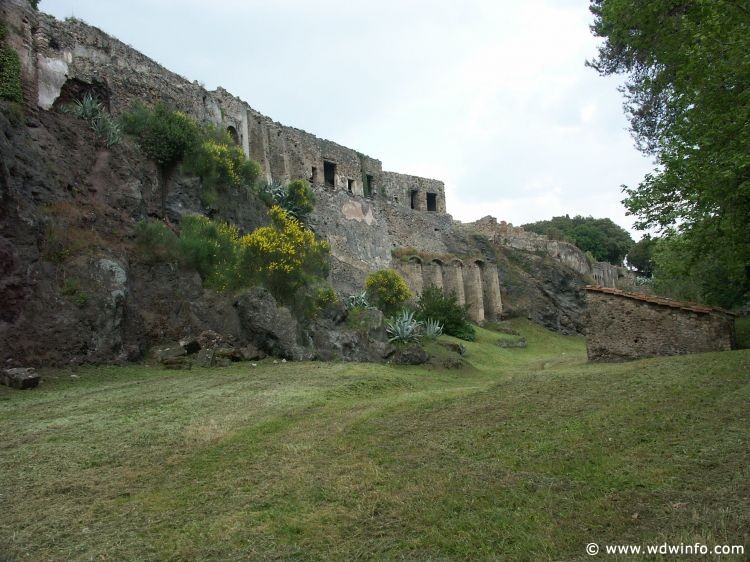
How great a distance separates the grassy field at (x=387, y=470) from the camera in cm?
497

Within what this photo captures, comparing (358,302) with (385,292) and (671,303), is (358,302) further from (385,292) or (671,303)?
(671,303)

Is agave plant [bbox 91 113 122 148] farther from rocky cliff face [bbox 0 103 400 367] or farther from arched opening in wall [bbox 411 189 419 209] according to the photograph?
arched opening in wall [bbox 411 189 419 209]

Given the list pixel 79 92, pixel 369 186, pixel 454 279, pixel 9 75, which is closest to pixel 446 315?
pixel 454 279

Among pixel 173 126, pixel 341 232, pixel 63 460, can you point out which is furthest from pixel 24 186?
pixel 341 232

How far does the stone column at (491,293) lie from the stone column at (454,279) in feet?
5.29

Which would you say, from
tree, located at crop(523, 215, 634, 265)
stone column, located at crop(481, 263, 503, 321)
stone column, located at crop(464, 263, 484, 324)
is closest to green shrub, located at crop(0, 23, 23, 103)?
stone column, located at crop(464, 263, 484, 324)

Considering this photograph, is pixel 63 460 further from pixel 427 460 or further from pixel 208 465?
pixel 427 460

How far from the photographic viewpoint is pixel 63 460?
7.15m

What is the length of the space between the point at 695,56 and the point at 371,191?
28416mm

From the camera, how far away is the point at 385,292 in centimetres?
2491

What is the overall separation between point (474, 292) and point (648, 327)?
2135 centimetres

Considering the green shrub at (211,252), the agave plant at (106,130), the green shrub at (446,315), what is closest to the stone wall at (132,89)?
the agave plant at (106,130)

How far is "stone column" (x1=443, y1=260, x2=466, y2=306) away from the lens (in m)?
34.5

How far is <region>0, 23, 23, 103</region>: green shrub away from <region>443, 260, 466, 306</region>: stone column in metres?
23.2
